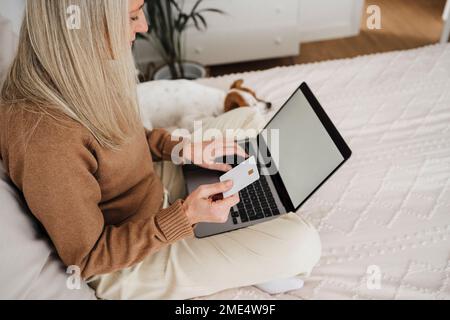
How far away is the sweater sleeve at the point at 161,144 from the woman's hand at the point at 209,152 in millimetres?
53

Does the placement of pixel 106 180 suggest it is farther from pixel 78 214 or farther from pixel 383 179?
pixel 383 179

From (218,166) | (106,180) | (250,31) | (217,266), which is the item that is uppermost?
(250,31)

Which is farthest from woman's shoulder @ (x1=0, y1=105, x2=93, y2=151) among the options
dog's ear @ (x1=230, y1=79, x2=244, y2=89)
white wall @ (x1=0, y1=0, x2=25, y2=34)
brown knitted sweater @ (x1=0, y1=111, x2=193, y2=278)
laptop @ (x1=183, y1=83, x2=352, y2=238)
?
dog's ear @ (x1=230, y1=79, x2=244, y2=89)

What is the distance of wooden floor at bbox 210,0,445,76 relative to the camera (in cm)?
247

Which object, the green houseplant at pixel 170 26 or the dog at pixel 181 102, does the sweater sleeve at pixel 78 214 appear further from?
the green houseplant at pixel 170 26

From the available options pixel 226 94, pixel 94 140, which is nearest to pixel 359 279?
pixel 94 140

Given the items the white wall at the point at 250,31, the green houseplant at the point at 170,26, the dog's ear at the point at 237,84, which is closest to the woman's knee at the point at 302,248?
the dog's ear at the point at 237,84

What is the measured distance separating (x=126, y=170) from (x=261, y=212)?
1.24ft

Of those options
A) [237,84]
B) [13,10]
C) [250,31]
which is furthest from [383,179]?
[250,31]

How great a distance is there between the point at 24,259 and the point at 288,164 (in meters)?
0.68

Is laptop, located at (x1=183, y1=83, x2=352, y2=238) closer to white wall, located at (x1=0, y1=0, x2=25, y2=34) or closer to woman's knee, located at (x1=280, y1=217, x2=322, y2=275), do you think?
woman's knee, located at (x1=280, y1=217, x2=322, y2=275)

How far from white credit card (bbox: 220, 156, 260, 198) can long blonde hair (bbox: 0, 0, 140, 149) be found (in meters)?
0.29

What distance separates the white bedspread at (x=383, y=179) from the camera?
88cm

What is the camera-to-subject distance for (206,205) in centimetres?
81
